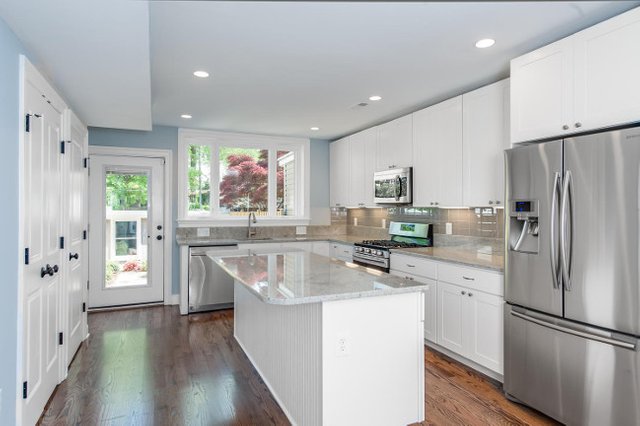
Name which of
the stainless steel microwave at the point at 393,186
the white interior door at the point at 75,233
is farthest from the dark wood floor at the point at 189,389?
the stainless steel microwave at the point at 393,186

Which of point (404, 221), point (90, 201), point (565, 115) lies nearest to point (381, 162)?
point (404, 221)

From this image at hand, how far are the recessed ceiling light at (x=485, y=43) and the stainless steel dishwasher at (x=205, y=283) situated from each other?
3403 millimetres

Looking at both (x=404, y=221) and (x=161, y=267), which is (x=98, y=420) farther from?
(x=404, y=221)

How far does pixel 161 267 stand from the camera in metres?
5.11

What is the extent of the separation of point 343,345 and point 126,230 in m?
3.99

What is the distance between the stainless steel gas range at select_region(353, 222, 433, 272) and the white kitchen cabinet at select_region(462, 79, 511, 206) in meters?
0.91

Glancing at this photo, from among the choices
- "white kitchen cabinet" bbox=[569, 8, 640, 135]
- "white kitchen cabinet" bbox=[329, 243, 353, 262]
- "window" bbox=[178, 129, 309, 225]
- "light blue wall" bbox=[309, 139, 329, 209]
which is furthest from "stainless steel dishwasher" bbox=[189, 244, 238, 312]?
"white kitchen cabinet" bbox=[569, 8, 640, 135]

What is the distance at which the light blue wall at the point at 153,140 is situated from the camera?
4.75m

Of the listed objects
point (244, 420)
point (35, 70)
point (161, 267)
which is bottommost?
point (244, 420)

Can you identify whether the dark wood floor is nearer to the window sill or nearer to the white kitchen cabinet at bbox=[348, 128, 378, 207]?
the window sill

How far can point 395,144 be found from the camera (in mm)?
4383

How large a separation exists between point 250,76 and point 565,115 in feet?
7.37

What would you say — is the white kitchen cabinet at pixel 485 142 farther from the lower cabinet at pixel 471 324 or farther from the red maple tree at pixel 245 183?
the red maple tree at pixel 245 183

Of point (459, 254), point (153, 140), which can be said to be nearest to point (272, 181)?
point (153, 140)
